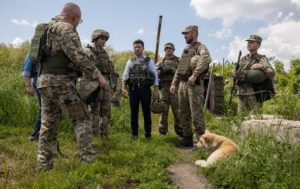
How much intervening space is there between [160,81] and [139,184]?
4.21m

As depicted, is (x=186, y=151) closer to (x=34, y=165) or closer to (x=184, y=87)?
(x=184, y=87)

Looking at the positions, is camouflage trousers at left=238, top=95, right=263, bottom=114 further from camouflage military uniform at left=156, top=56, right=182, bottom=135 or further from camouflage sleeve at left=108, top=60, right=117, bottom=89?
camouflage sleeve at left=108, top=60, right=117, bottom=89

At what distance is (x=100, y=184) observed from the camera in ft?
16.4

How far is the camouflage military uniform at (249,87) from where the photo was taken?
7.59 metres

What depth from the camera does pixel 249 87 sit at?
7844 mm

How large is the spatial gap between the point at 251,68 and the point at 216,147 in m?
2.01

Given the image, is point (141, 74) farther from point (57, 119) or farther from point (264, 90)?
point (57, 119)

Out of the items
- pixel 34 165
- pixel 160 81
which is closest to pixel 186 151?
pixel 160 81

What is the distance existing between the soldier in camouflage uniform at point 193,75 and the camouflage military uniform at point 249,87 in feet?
3.01

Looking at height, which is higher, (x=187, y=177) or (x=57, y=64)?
(x=57, y=64)

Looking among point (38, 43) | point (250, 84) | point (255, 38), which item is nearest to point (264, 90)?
point (250, 84)

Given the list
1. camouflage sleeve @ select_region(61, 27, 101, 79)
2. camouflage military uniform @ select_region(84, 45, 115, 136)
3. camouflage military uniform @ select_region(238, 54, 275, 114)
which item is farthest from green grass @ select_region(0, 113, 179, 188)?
camouflage military uniform @ select_region(238, 54, 275, 114)

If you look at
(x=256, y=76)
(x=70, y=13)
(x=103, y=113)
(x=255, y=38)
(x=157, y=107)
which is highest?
(x=255, y=38)

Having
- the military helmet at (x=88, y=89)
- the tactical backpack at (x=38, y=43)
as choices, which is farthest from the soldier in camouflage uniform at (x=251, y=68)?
the tactical backpack at (x=38, y=43)
